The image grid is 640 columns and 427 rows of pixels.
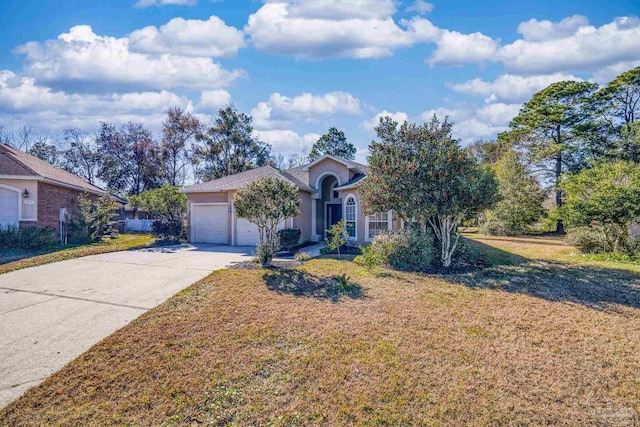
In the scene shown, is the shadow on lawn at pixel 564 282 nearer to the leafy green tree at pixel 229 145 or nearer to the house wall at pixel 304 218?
the house wall at pixel 304 218

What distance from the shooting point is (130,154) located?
36.7 meters

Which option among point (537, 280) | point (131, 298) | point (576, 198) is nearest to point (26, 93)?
point (131, 298)

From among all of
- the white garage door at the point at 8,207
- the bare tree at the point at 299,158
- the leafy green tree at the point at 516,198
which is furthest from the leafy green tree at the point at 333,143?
the white garage door at the point at 8,207

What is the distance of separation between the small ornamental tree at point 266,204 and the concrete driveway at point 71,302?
74.5 inches

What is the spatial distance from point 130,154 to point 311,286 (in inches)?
1473

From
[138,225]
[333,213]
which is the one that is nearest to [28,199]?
[138,225]

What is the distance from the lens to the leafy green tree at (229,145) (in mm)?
35406

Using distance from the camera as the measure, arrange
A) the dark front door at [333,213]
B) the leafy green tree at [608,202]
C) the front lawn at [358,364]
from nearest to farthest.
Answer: the front lawn at [358,364] → the leafy green tree at [608,202] → the dark front door at [333,213]

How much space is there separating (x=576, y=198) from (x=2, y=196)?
26379 mm

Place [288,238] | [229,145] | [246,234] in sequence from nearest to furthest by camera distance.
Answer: [288,238], [246,234], [229,145]

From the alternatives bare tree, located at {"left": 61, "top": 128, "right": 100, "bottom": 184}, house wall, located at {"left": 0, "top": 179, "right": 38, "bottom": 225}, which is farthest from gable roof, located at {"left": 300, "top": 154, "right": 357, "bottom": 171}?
bare tree, located at {"left": 61, "top": 128, "right": 100, "bottom": 184}

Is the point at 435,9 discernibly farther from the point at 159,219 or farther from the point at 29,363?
the point at 159,219

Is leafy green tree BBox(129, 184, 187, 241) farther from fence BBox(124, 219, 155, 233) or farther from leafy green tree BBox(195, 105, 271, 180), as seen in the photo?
leafy green tree BBox(195, 105, 271, 180)

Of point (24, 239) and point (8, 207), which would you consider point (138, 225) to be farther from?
point (24, 239)
